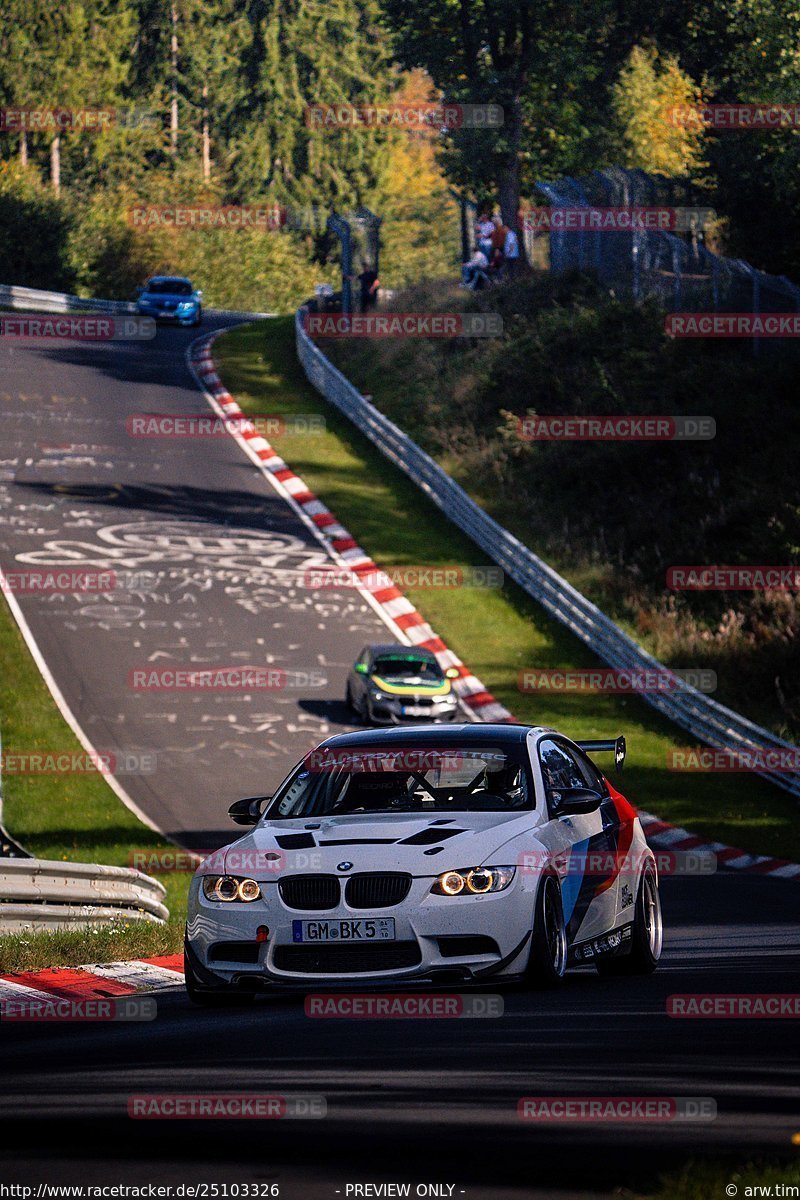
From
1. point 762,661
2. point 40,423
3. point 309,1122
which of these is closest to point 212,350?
point 40,423

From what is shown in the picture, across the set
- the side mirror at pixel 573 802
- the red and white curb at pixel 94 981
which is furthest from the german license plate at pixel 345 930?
the red and white curb at pixel 94 981

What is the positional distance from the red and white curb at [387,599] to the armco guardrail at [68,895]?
7.42 metres

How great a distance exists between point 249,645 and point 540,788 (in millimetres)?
19763

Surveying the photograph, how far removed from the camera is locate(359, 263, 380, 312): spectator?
52.0 metres

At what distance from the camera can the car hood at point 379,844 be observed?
876 cm

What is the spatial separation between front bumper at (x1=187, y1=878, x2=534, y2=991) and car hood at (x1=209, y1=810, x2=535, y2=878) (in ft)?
0.46

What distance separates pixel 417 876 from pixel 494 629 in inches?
887

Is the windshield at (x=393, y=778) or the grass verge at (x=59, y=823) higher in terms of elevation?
the windshield at (x=393, y=778)

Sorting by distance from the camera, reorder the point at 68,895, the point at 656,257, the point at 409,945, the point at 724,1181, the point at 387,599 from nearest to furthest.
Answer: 1. the point at 724,1181
2. the point at 409,945
3. the point at 68,895
4. the point at 387,599
5. the point at 656,257

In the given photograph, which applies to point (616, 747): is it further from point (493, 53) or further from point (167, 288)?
point (167, 288)

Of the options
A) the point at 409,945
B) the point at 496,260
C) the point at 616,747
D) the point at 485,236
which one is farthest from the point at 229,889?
the point at 496,260

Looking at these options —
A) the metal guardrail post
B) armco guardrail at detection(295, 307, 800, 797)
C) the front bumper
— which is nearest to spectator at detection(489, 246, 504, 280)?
the metal guardrail post

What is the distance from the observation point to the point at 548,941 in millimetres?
9000

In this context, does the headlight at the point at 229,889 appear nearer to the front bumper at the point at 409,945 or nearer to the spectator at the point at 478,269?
the front bumper at the point at 409,945
